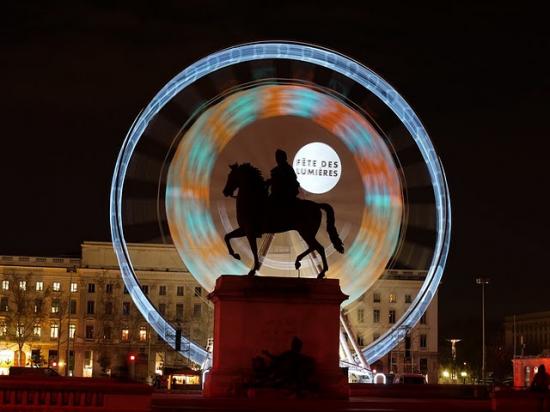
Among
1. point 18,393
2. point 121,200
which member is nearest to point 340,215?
point 121,200

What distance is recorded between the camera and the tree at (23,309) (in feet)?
390

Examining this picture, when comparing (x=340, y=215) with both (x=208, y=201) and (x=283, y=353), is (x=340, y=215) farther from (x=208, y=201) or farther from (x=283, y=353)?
(x=283, y=353)

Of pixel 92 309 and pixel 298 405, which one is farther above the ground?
pixel 92 309

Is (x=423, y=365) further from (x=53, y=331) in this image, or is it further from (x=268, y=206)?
(x=268, y=206)

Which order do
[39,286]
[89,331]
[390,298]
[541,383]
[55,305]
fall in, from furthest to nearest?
→ [89,331]
[39,286]
[55,305]
[390,298]
[541,383]

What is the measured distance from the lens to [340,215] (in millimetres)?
48188

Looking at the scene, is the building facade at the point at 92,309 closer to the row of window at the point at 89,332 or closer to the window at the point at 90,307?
the row of window at the point at 89,332

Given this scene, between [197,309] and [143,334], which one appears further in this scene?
[197,309]

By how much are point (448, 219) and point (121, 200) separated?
46.1 feet

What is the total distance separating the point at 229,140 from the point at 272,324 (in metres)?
15.5

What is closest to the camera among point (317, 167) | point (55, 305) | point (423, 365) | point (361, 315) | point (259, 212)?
point (259, 212)

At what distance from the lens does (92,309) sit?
144m

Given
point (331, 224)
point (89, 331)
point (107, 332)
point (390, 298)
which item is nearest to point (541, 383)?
point (331, 224)

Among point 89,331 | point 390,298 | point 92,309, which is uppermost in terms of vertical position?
point 390,298
